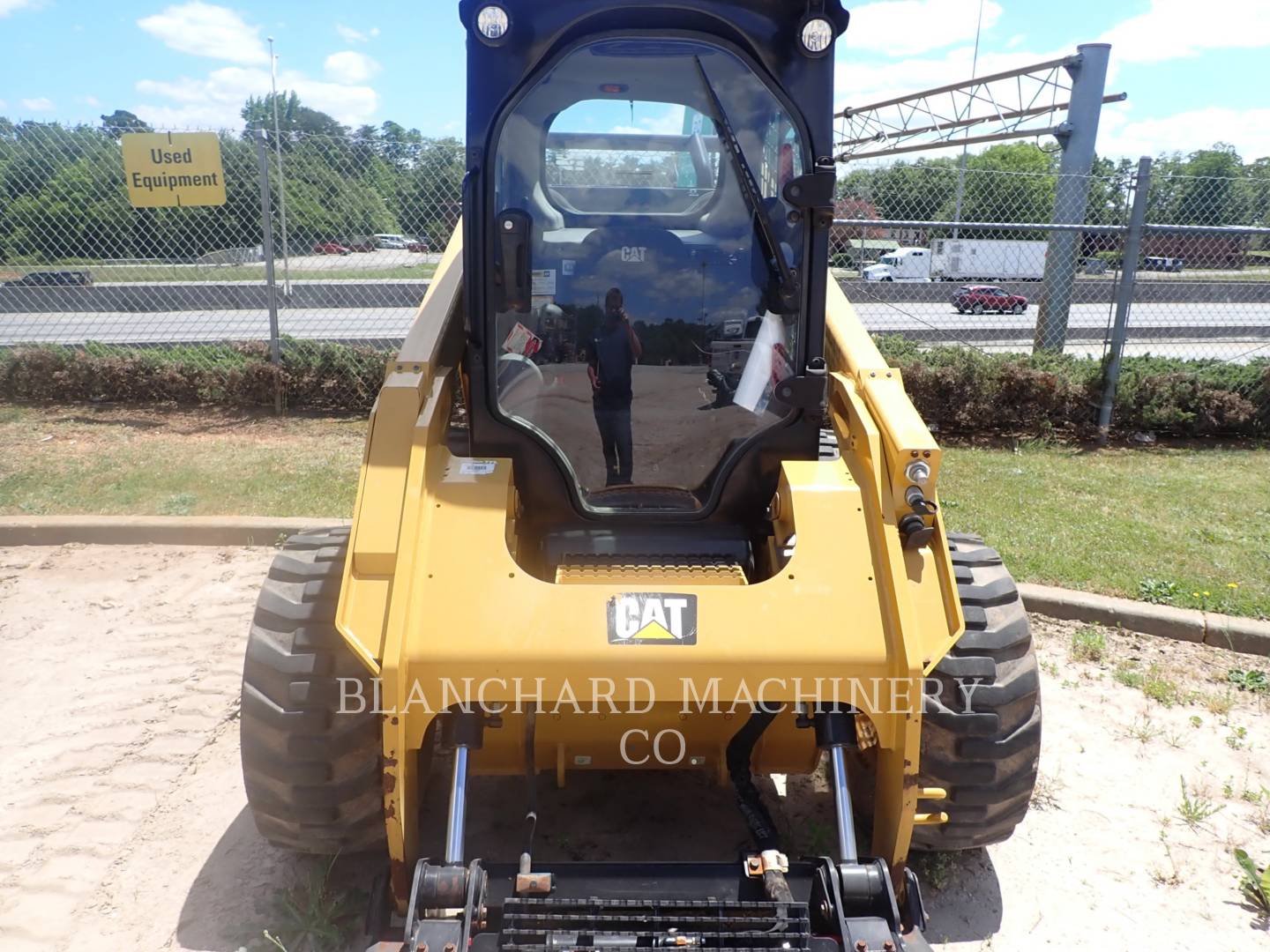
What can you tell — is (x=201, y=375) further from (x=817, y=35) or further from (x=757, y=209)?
(x=817, y=35)

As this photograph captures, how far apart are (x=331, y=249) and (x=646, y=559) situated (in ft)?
22.8

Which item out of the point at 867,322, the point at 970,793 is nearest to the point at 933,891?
the point at 970,793

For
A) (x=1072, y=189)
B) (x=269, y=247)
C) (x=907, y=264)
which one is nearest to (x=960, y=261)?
(x=907, y=264)

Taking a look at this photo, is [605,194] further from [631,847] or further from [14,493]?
[14,493]

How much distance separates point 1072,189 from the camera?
934 centimetres

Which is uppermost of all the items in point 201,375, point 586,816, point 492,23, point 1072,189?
point 1072,189

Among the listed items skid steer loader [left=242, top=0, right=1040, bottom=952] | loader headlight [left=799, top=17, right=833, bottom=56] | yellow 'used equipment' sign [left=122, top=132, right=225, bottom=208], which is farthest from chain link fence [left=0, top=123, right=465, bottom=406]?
loader headlight [left=799, top=17, right=833, bottom=56]

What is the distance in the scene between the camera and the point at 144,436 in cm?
796

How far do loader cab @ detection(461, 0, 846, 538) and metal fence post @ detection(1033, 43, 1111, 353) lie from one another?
19.7ft

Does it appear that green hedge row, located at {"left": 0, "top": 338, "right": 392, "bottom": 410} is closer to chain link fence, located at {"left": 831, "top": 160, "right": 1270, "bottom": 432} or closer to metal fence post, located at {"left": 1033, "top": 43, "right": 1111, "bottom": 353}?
chain link fence, located at {"left": 831, "top": 160, "right": 1270, "bottom": 432}

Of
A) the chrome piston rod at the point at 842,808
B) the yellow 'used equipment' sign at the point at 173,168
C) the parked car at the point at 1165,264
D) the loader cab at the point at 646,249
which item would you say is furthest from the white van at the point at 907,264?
the chrome piston rod at the point at 842,808

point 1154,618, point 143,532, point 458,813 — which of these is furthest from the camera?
point 143,532

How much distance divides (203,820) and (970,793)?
2517 millimetres

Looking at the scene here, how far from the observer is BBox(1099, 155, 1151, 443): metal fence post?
7.56m
